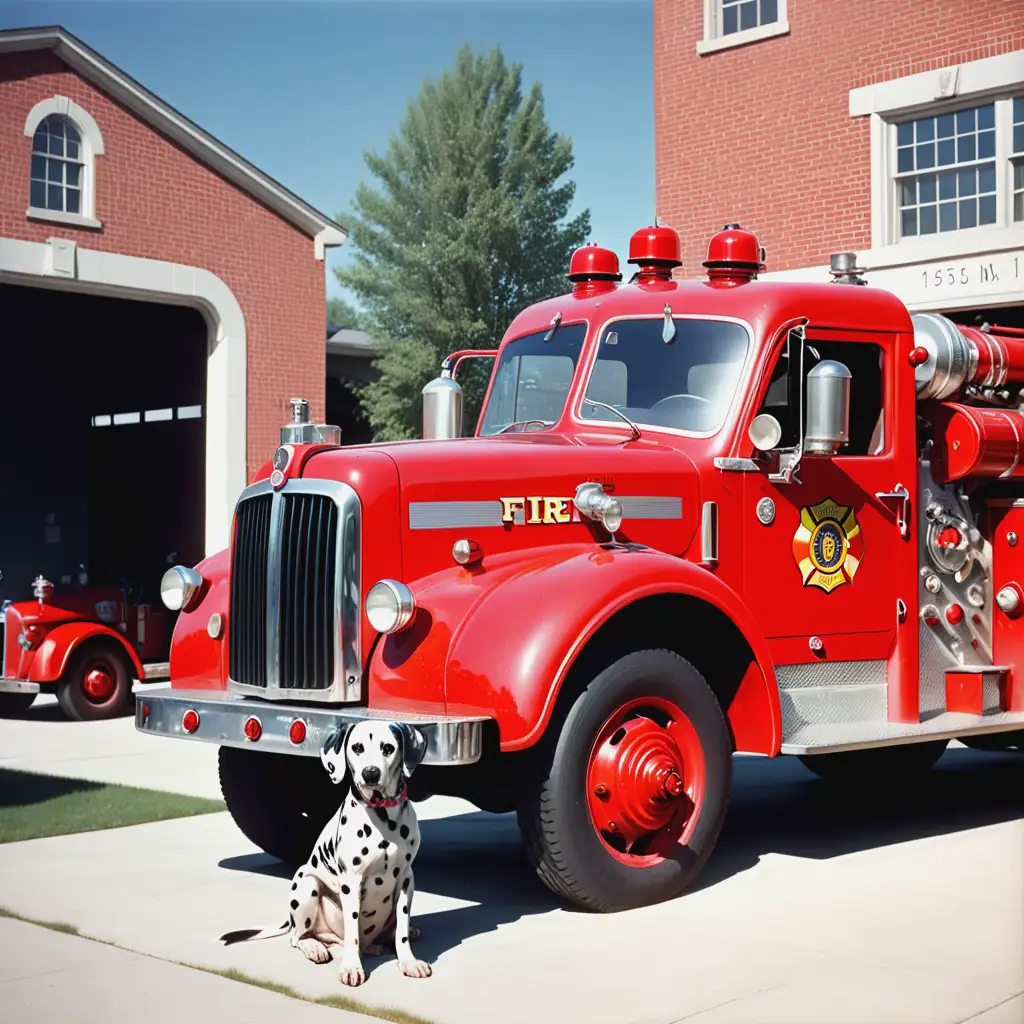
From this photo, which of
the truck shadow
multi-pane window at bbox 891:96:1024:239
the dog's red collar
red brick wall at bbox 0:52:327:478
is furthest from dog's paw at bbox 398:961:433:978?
red brick wall at bbox 0:52:327:478

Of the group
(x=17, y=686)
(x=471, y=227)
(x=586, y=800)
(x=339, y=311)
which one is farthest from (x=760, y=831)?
(x=339, y=311)

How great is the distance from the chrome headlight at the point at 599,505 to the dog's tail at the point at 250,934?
6.49 ft

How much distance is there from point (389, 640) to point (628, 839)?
3.88 ft

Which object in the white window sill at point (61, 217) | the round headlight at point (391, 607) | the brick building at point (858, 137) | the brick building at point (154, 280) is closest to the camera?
the round headlight at point (391, 607)

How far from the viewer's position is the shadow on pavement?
886 centimetres

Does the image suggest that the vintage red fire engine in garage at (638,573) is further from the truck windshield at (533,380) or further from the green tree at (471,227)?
the green tree at (471,227)

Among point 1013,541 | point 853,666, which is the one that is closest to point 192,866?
point 853,666

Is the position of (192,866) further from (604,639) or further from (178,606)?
(604,639)

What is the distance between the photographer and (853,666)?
7.03 m

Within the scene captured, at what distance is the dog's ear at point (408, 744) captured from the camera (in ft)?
16.4

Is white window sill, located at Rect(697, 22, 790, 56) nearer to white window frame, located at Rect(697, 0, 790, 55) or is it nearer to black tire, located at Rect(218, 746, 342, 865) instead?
white window frame, located at Rect(697, 0, 790, 55)

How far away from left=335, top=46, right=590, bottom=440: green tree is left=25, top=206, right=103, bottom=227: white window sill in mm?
20522

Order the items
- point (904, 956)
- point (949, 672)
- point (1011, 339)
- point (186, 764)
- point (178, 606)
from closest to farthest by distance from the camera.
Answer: point (904, 956) → point (178, 606) → point (949, 672) → point (1011, 339) → point (186, 764)

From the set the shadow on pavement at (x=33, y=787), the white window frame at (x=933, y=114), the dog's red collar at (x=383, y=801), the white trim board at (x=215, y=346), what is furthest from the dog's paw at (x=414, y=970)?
the white trim board at (x=215, y=346)
